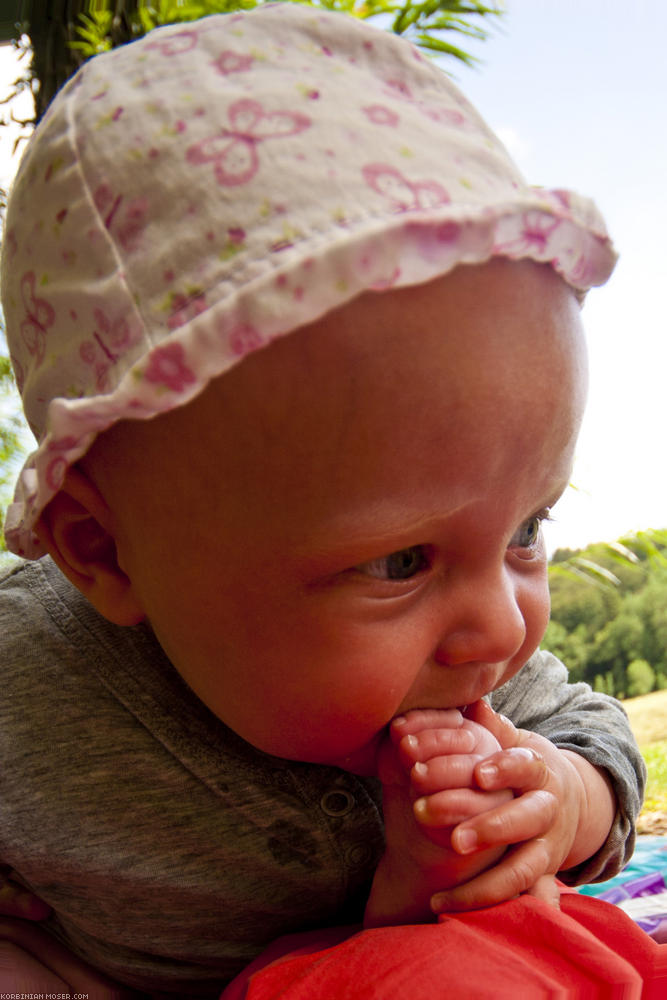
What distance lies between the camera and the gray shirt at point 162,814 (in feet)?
3.04

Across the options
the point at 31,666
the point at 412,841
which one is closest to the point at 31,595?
the point at 31,666

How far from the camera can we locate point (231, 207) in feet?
1.89

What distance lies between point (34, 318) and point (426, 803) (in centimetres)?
50

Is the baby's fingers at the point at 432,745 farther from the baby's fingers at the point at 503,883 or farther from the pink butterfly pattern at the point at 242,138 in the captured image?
the pink butterfly pattern at the point at 242,138

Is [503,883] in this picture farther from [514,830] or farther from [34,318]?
[34,318]

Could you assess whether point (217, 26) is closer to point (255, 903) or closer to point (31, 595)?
point (31, 595)

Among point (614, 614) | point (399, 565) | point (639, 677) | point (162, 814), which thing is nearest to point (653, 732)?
point (639, 677)

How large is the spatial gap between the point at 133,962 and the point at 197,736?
292 millimetres

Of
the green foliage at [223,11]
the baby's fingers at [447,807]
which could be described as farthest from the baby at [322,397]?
the green foliage at [223,11]

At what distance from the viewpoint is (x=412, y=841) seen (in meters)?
0.75

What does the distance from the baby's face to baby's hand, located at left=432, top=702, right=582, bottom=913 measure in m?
0.07

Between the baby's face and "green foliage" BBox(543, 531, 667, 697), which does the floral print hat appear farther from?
"green foliage" BBox(543, 531, 667, 697)

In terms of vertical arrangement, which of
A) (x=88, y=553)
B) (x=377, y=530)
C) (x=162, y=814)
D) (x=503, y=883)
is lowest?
(x=162, y=814)

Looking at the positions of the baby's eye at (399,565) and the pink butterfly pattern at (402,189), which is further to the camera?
the baby's eye at (399,565)
